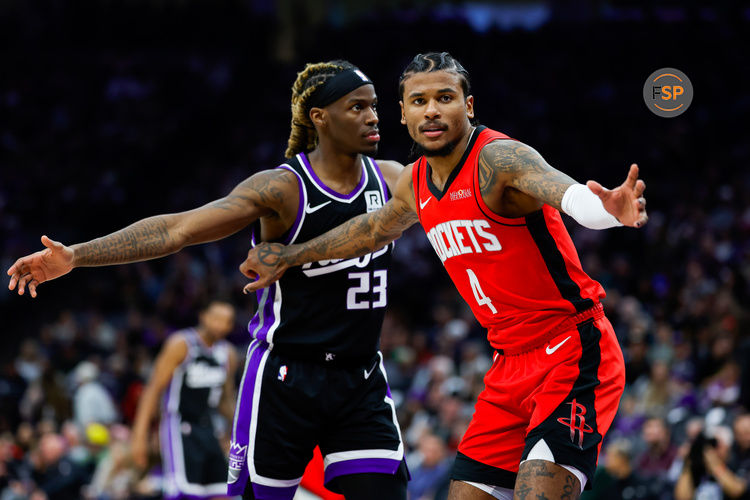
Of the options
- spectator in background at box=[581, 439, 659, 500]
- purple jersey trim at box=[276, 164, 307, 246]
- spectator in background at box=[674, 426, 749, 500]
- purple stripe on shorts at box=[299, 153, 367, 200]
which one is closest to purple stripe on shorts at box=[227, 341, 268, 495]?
purple jersey trim at box=[276, 164, 307, 246]

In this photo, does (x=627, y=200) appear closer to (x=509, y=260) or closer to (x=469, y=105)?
(x=509, y=260)

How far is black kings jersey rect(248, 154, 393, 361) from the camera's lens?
4.44 meters

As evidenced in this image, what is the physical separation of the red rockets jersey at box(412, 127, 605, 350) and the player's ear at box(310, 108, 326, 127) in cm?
100

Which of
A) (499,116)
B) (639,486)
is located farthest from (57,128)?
(639,486)

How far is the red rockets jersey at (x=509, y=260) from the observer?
11.8ft

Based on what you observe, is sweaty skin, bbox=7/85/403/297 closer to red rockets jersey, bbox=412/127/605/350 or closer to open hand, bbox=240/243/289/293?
open hand, bbox=240/243/289/293

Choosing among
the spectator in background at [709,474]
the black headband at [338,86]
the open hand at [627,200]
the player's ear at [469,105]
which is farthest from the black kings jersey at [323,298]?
the spectator in background at [709,474]

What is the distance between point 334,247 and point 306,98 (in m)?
0.83

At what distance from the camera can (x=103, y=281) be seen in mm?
16656

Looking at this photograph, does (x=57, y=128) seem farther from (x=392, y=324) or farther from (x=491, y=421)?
(x=491, y=421)

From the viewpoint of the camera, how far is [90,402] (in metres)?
13.3

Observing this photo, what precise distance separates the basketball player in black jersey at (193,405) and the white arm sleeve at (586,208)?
514cm

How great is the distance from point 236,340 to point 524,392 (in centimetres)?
1120

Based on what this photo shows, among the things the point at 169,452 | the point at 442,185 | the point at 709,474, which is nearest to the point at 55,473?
the point at 169,452
